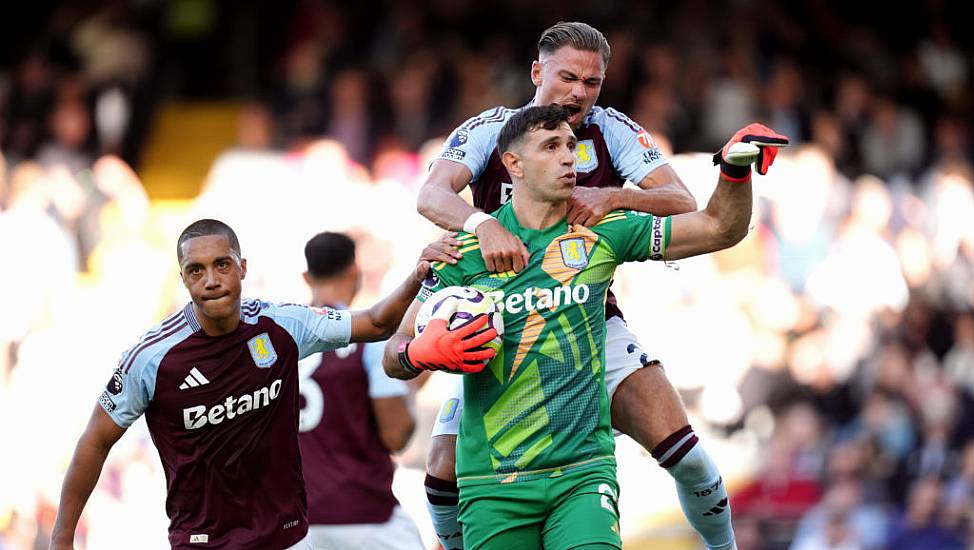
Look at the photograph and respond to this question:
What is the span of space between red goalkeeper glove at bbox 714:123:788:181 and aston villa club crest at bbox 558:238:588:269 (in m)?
0.70

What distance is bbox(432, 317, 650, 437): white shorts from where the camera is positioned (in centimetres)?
765

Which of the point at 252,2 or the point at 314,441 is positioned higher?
the point at 252,2

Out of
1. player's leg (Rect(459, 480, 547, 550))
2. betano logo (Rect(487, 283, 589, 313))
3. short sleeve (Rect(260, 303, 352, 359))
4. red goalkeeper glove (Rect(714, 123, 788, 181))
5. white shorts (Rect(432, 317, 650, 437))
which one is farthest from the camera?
white shorts (Rect(432, 317, 650, 437))

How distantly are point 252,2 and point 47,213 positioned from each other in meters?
5.54

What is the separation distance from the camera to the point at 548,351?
689 centimetres

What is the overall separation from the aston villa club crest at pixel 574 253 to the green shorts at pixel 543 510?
87 centimetres

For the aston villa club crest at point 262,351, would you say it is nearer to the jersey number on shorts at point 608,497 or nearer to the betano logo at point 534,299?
the betano logo at point 534,299

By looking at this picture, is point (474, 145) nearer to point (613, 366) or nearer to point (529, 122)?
point (529, 122)

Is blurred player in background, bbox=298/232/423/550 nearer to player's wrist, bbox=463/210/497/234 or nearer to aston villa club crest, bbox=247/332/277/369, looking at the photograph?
aston villa club crest, bbox=247/332/277/369

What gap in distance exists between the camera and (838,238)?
1716 centimetres

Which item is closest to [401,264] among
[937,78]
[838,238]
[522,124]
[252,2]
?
[838,238]

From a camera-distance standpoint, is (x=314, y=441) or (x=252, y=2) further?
(x=252, y=2)

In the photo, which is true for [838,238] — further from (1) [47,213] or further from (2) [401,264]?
(1) [47,213]

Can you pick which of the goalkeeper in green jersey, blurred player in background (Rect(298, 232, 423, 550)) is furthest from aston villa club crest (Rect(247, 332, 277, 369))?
blurred player in background (Rect(298, 232, 423, 550))
